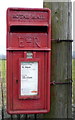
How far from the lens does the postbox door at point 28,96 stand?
245cm

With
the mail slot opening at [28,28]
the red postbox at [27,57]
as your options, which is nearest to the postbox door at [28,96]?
the red postbox at [27,57]

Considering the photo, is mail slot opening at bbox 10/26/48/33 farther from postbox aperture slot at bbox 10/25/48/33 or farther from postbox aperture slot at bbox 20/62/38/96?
postbox aperture slot at bbox 20/62/38/96

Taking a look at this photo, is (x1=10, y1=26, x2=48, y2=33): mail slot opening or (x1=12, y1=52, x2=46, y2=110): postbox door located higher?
(x1=10, y1=26, x2=48, y2=33): mail slot opening

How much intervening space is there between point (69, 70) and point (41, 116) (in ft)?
2.07

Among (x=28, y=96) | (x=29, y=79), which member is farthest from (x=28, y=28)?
(x=28, y=96)

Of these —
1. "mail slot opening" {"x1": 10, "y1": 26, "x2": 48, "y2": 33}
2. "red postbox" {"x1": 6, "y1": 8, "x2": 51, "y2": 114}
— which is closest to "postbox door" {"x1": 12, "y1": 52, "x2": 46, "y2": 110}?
"red postbox" {"x1": 6, "y1": 8, "x2": 51, "y2": 114}

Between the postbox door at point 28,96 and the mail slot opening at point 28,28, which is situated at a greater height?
the mail slot opening at point 28,28

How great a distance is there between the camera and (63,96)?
8.38 ft

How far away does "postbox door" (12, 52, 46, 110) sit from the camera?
2.45 m

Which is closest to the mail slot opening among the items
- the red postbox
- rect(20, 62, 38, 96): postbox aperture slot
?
the red postbox

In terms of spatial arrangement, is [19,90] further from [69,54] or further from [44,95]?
[69,54]

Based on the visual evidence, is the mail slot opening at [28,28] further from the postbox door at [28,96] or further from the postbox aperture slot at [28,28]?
the postbox door at [28,96]

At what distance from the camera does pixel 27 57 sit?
246 centimetres

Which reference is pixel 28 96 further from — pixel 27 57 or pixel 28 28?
pixel 28 28
